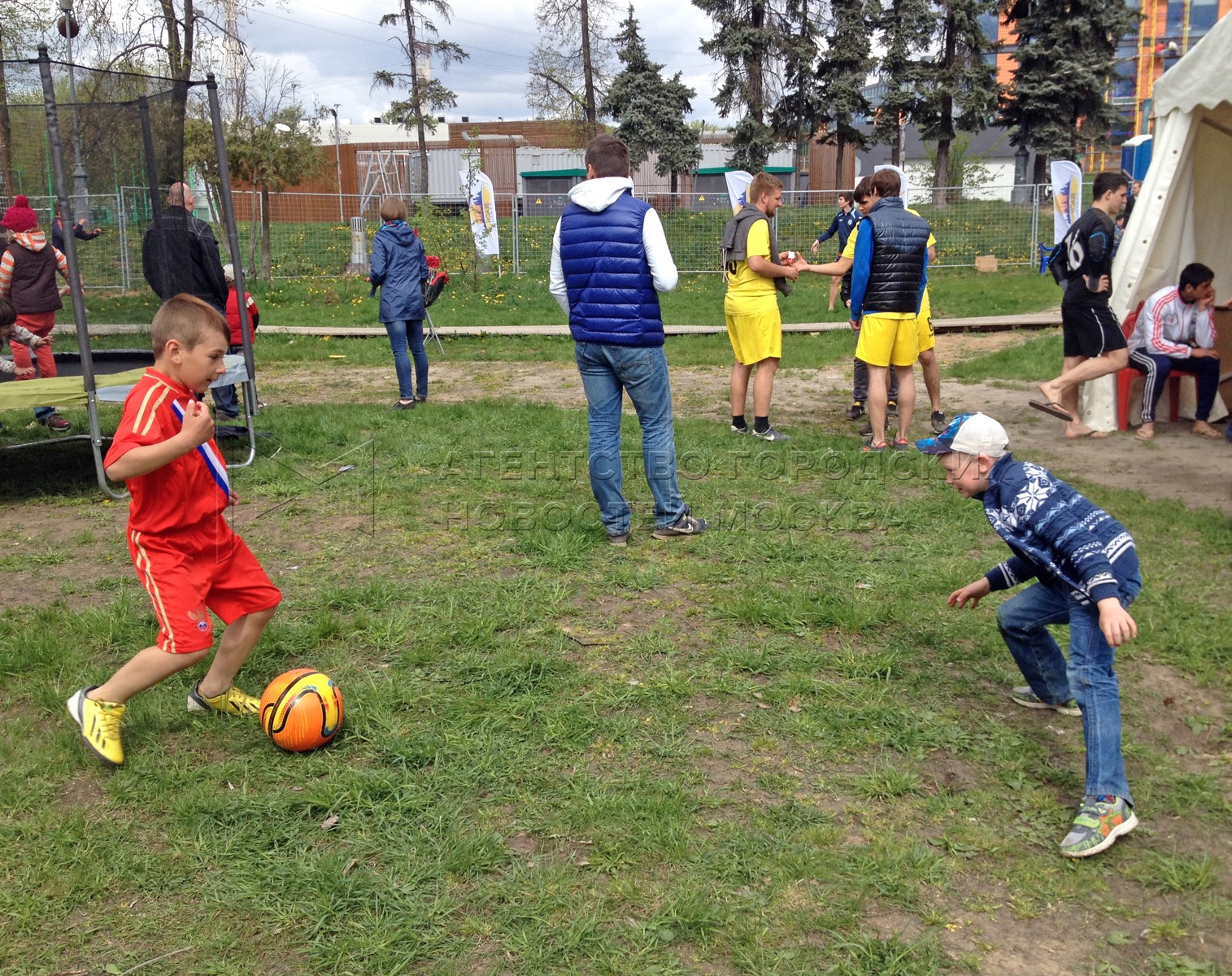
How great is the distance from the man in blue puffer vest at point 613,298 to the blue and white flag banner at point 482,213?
1393 centimetres

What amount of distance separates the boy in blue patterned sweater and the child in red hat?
7586 millimetres

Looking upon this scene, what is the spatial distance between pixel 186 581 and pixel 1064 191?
19819 millimetres

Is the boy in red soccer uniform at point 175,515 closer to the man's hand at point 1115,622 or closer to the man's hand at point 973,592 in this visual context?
the man's hand at point 973,592

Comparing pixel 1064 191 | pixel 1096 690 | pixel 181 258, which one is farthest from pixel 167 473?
pixel 1064 191

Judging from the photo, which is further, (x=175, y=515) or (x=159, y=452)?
(x=175, y=515)

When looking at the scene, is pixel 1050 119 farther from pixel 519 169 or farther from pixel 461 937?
pixel 461 937

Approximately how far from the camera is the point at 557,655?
14.6 ft

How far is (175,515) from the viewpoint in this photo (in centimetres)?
355

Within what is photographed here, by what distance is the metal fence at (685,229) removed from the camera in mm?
22094

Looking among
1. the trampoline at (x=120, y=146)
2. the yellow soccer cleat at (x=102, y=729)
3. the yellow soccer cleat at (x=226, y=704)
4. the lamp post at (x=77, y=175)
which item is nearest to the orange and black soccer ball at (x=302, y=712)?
the yellow soccer cleat at (x=226, y=704)

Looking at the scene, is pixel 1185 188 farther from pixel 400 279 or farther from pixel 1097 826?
pixel 1097 826

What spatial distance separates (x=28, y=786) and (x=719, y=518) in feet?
12.8

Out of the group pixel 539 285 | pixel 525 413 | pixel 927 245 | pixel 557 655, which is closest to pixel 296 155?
pixel 539 285

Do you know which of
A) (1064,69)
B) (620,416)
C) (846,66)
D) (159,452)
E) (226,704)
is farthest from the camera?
(846,66)
